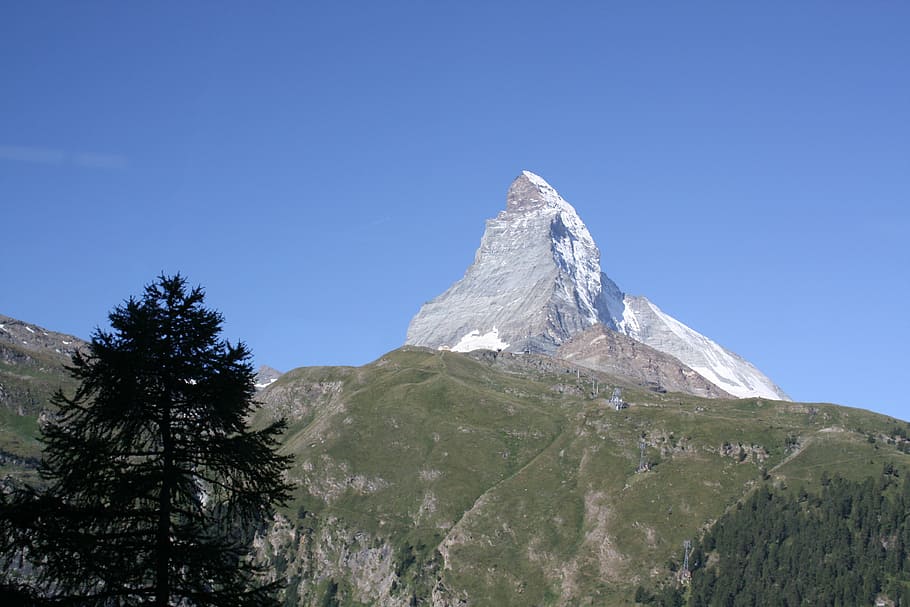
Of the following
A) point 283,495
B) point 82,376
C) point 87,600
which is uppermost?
point 82,376

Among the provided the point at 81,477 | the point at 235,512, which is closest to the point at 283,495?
the point at 235,512

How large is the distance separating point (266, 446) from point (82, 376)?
5873mm

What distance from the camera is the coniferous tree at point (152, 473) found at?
86.1 ft

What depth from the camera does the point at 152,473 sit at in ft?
92.7

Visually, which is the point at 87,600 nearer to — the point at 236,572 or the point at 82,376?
the point at 236,572

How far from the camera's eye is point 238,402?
2980 centimetres

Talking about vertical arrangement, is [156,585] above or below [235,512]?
below

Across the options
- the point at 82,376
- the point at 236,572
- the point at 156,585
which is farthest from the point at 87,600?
the point at 82,376

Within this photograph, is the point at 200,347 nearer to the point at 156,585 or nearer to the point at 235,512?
the point at 235,512

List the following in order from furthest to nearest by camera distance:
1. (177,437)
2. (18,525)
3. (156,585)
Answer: (177,437) → (156,585) → (18,525)

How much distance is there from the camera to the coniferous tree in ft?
86.1

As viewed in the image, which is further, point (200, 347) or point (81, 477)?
point (200, 347)

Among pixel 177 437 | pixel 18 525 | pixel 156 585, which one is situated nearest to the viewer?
pixel 18 525

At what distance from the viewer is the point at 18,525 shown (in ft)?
82.1
